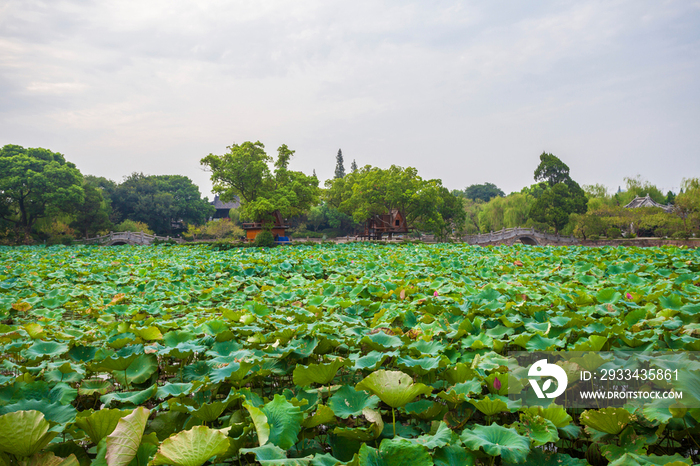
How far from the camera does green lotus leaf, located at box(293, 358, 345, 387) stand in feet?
4.79

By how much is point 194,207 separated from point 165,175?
27.2 feet

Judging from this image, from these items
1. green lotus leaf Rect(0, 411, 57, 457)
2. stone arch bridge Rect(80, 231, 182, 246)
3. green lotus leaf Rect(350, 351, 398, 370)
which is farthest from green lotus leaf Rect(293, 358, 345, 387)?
stone arch bridge Rect(80, 231, 182, 246)

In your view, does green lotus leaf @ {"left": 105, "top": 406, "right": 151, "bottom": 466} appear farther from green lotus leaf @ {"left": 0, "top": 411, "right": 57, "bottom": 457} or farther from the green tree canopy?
the green tree canopy

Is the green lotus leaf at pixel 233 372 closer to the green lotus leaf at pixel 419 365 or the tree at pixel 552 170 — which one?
the green lotus leaf at pixel 419 365

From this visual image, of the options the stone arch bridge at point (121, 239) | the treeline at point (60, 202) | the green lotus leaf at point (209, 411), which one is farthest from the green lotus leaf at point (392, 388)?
the stone arch bridge at point (121, 239)

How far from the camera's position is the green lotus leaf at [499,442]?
42.1 inches

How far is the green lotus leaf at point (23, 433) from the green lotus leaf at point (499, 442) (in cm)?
125

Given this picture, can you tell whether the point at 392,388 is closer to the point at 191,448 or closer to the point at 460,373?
the point at 460,373

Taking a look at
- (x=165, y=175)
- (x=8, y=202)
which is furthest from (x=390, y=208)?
(x=165, y=175)

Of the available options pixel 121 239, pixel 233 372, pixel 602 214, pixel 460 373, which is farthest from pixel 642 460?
pixel 121 239

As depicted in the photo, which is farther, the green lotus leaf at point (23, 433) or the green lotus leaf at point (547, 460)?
the green lotus leaf at point (547, 460)

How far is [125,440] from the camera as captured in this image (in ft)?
3.46

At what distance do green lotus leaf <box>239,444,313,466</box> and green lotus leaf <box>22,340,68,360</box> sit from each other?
64.3 inches

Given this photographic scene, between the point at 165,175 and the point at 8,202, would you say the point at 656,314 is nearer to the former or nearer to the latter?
the point at 8,202
